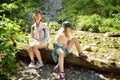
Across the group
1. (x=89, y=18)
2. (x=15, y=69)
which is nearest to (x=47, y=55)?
(x=15, y=69)

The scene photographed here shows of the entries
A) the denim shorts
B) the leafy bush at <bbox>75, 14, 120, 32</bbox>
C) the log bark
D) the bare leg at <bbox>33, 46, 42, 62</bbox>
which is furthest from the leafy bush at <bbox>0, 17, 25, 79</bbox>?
the leafy bush at <bbox>75, 14, 120, 32</bbox>

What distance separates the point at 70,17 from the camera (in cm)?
1215

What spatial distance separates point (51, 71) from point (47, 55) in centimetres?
46

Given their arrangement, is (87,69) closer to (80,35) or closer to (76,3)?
(80,35)

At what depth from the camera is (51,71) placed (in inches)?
287

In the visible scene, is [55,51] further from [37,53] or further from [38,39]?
[38,39]

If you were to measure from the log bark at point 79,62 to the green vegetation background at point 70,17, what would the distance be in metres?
0.30

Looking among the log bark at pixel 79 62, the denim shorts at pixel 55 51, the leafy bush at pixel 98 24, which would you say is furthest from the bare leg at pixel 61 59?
the leafy bush at pixel 98 24

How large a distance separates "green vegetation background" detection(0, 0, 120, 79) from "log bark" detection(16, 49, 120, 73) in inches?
11.8

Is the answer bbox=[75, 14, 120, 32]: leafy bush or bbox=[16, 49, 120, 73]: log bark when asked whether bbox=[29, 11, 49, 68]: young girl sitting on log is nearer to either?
bbox=[16, 49, 120, 73]: log bark

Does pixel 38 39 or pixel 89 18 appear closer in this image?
pixel 38 39

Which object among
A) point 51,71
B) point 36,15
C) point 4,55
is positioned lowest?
point 51,71

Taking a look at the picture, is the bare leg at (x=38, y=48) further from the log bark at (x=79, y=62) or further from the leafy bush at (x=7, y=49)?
the leafy bush at (x=7, y=49)

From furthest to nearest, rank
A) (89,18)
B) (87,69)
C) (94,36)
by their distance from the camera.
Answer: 1. (89,18)
2. (94,36)
3. (87,69)
